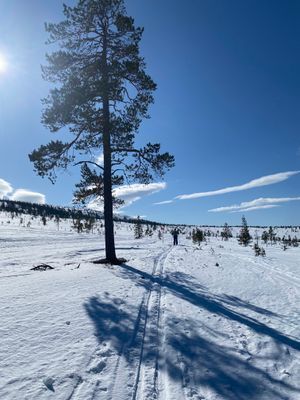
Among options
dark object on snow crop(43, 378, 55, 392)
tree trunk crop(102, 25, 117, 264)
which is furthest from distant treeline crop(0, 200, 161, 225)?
dark object on snow crop(43, 378, 55, 392)

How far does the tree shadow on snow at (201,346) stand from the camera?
3.62m

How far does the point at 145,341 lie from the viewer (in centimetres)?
479

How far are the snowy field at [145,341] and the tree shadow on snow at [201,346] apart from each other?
0.05 feet

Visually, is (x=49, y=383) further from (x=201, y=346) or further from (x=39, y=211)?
(x=39, y=211)

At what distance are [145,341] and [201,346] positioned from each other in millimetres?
880

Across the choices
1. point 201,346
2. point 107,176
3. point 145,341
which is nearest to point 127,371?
point 145,341

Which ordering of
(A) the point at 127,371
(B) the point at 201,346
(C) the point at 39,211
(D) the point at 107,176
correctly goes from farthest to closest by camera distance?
(C) the point at 39,211
(D) the point at 107,176
(B) the point at 201,346
(A) the point at 127,371

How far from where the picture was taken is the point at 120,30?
13758 mm

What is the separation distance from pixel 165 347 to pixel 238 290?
5.02 meters

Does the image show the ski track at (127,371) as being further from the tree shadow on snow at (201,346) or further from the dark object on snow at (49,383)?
the dark object on snow at (49,383)

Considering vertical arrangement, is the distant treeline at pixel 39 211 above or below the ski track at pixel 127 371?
above

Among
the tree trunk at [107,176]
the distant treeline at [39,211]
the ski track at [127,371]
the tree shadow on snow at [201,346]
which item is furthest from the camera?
the distant treeline at [39,211]

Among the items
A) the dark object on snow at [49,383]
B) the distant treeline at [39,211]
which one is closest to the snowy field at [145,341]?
the dark object on snow at [49,383]

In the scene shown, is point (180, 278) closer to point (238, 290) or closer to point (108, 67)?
point (238, 290)
